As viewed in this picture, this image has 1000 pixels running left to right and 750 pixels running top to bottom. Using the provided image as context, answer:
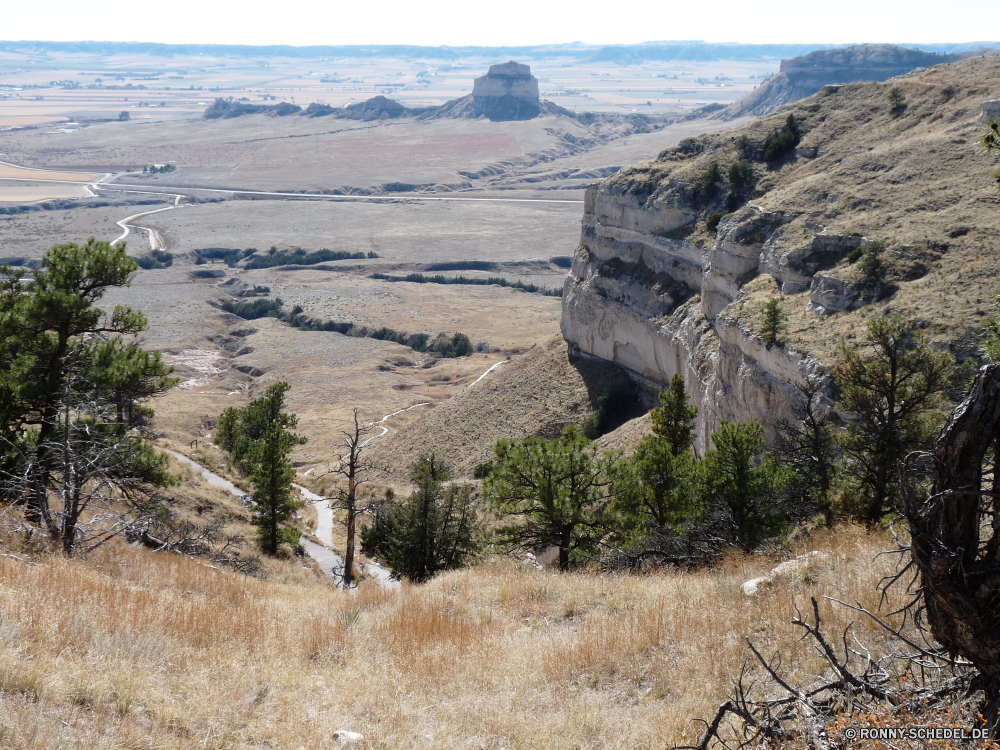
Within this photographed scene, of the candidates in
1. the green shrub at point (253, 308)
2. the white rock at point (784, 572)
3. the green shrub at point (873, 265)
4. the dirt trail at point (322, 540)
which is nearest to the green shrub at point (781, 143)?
the green shrub at point (873, 265)

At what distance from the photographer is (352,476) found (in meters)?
27.3

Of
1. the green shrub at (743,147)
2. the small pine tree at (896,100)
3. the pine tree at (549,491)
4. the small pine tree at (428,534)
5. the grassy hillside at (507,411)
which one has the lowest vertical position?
the grassy hillside at (507,411)

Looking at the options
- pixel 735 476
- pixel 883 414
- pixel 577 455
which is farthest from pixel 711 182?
pixel 883 414

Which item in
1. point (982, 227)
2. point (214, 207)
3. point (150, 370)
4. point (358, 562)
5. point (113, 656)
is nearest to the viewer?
point (113, 656)

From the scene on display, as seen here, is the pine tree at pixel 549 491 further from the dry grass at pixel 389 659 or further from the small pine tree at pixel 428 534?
the dry grass at pixel 389 659

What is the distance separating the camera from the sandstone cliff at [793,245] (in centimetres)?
2983

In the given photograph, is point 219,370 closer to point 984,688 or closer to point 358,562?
point 358,562

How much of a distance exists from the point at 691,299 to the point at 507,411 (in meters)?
15.3

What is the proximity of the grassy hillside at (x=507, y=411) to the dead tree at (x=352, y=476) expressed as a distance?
233 cm

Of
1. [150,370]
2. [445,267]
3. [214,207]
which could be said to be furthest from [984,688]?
[214,207]

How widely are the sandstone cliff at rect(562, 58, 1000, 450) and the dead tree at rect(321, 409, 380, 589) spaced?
634 inches

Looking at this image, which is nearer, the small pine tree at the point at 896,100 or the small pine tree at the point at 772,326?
the small pine tree at the point at 772,326

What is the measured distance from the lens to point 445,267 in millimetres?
150000

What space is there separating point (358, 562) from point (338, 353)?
69018mm
